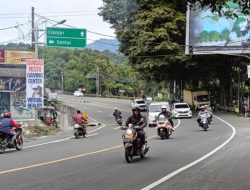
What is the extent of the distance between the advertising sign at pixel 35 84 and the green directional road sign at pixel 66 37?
332cm

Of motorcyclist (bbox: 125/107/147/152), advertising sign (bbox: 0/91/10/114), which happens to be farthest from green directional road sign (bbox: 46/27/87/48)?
motorcyclist (bbox: 125/107/147/152)

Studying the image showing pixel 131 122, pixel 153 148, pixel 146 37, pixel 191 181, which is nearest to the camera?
pixel 191 181

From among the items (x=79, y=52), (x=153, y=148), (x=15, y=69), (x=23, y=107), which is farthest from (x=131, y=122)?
(x=79, y=52)

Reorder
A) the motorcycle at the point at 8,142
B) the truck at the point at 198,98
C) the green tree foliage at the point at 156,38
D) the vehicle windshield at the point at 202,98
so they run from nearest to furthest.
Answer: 1. the motorcycle at the point at 8,142
2. the green tree foliage at the point at 156,38
3. the truck at the point at 198,98
4. the vehicle windshield at the point at 202,98

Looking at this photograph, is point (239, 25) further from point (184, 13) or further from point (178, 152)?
point (178, 152)

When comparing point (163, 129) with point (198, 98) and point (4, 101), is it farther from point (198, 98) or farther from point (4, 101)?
point (198, 98)

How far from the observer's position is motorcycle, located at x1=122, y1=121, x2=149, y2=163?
1570 cm

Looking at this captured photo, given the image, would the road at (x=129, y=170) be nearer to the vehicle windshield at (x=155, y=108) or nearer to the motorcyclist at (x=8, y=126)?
the motorcyclist at (x=8, y=126)

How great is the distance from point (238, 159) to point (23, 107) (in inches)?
1146

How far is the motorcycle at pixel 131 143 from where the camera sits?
15703 mm

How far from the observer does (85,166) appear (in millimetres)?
14820

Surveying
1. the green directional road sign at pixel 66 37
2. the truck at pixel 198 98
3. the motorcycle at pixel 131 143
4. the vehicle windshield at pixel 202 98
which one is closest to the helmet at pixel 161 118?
the motorcycle at pixel 131 143

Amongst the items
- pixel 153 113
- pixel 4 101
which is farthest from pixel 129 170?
pixel 4 101

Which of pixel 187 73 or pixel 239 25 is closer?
pixel 239 25
